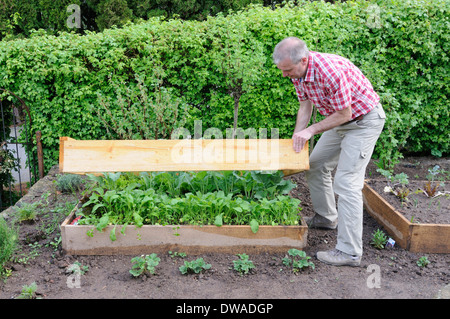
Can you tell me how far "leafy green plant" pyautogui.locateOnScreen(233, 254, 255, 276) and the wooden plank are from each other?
749 millimetres

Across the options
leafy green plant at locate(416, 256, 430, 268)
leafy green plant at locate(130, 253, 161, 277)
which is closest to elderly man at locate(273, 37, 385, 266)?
leafy green plant at locate(416, 256, 430, 268)

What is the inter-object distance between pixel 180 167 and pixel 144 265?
0.85 meters

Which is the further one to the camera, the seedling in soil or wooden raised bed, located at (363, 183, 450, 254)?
wooden raised bed, located at (363, 183, 450, 254)

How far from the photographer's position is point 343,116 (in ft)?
10.1

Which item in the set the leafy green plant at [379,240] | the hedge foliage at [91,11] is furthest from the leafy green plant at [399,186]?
the hedge foliage at [91,11]

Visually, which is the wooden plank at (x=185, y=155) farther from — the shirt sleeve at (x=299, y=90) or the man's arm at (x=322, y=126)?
the shirt sleeve at (x=299, y=90)

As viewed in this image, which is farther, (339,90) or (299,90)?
(299,90)

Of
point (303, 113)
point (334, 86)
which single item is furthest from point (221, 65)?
point (334, 86)

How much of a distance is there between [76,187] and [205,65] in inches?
93.1

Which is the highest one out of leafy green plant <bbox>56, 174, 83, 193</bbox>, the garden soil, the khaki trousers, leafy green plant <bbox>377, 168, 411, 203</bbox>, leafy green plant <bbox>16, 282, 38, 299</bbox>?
the khaki trousers

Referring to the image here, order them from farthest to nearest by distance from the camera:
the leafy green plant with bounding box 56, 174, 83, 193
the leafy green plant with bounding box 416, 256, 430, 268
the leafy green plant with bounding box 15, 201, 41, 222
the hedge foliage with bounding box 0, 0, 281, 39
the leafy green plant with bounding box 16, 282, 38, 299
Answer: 1. the hedge foliage with bounding box 0, 0, 281, 39
2. the leafy green plant with bounding box 56, 174, 83, 193
3. the leafy green plant with bounding box 15, 201, 41, 222
4. the leafy green plant with bounding box 416, 256, 430, 268
5. the leafy green plant with bounding box 16, 282, 38, 299

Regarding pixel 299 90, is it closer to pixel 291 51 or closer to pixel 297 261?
pixel 291 51

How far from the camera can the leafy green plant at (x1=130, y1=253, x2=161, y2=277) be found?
301 cm

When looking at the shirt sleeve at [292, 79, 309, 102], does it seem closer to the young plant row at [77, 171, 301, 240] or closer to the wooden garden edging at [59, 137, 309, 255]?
the wooden garden edging at [59, 137, 309, 255]
